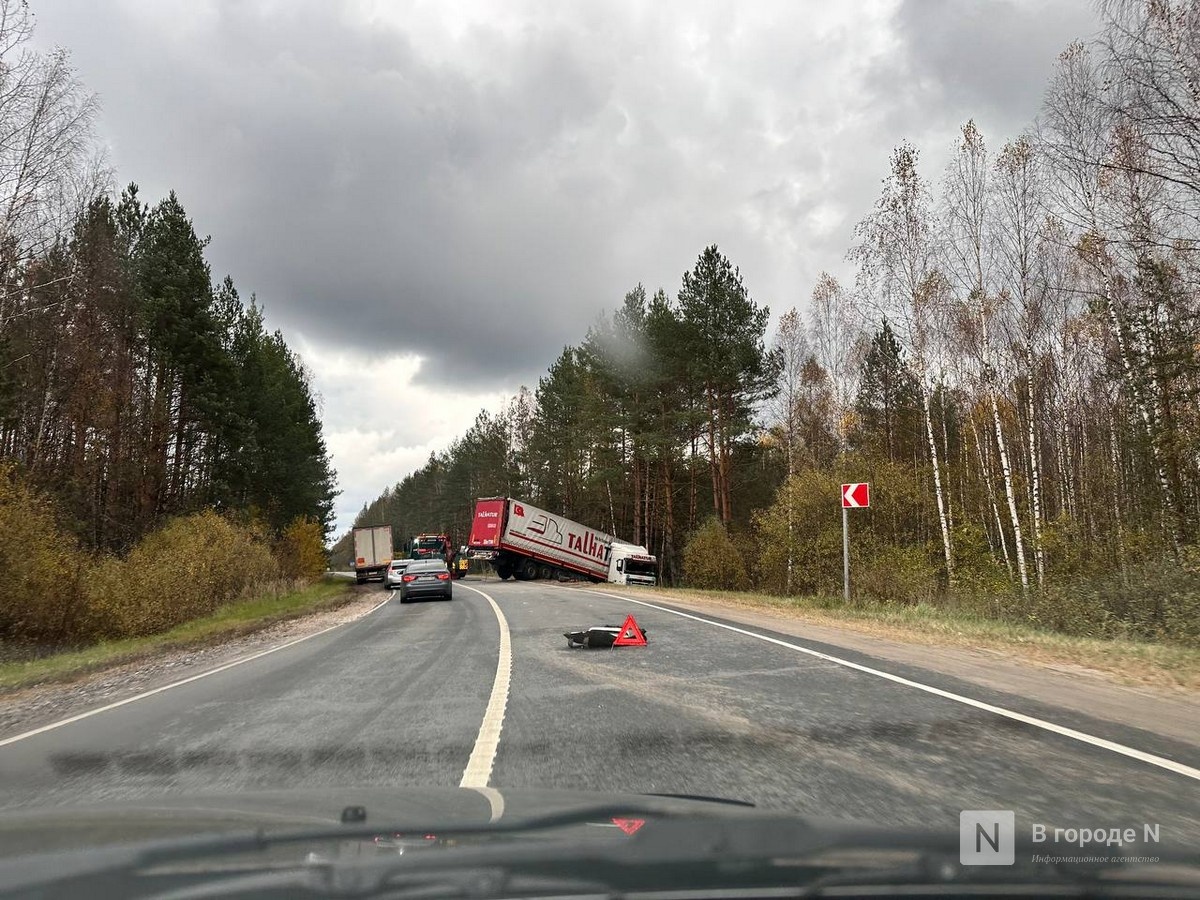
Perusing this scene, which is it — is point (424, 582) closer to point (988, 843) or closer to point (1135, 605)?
point (1135, 605)

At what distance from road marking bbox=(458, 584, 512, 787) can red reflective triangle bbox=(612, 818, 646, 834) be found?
462 millimetres

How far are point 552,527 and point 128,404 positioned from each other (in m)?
21.8

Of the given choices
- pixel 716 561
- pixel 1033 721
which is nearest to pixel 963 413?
pixel 716 561

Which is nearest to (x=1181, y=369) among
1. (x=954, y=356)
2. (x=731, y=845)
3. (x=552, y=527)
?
(x=954, y=356)

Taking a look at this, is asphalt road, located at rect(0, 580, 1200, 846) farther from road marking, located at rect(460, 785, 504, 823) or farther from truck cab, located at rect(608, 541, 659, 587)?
truck cab, located at rect(608, 541, 659, 587)

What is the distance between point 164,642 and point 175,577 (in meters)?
4.68

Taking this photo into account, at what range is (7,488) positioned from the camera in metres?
14.0

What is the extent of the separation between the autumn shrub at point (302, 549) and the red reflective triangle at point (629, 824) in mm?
36681

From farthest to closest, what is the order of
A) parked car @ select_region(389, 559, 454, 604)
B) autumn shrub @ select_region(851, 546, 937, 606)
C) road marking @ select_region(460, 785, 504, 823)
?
parked car @ select_region(389, 559, 454, 604)
autumn shrub @ select_region(851, 546, 937, 606)
road marking @ select_region(460, 785, 504, 823)

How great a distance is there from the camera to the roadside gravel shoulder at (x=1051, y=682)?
19.9 ft

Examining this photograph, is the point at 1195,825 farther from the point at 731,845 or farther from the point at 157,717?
the point at 157,717

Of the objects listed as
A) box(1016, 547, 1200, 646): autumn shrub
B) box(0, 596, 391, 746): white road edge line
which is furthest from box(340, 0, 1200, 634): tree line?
box(0, 596, 391, 746): white road edge line

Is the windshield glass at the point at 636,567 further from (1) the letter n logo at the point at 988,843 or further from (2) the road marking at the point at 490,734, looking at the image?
(1) the letter n logo at the point at 988,843

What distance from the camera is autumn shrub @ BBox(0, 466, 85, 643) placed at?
13961 mm
